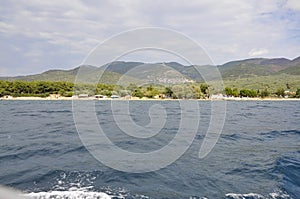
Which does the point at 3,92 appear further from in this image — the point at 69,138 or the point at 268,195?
the point at 268,195

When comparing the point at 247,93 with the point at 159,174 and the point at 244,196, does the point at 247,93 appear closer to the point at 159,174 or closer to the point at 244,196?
the point at 159,174

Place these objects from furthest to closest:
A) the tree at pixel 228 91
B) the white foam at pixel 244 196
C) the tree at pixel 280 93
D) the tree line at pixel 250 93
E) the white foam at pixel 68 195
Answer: the tree at pixel 280 93 < the tree line at pixel 250 93 < the tree at pixel 228 91 < the white foam at pixel 244 196 < the white foam at pixel 68 195

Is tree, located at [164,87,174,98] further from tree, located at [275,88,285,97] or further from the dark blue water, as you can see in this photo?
the dark blue water

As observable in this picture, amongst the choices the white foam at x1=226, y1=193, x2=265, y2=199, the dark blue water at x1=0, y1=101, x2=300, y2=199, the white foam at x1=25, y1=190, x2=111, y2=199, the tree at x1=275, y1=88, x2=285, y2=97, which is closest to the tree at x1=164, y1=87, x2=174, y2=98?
the tree at x1=275, y1=88, x2=285, y2=97

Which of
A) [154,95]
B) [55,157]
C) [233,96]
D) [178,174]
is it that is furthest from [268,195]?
[233,96]

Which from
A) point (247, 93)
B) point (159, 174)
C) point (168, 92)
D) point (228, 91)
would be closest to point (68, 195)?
point (159, 174)

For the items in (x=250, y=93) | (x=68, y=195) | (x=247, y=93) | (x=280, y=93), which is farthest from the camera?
(x=280, y=93)

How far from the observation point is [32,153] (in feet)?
39.5

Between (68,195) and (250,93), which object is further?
(250,93)

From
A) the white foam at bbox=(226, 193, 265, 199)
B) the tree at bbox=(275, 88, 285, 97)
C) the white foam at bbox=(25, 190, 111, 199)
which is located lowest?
the white foam at bbox=(226, 193, 265, 199)

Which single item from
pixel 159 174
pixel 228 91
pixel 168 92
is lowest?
pixel 159 174

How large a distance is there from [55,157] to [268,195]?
7.86m

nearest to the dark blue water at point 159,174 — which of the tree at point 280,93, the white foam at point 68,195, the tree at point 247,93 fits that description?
the white foam at point 68,195

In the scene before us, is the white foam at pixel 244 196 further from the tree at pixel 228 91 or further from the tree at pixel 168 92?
the tree at pixel 228 91
